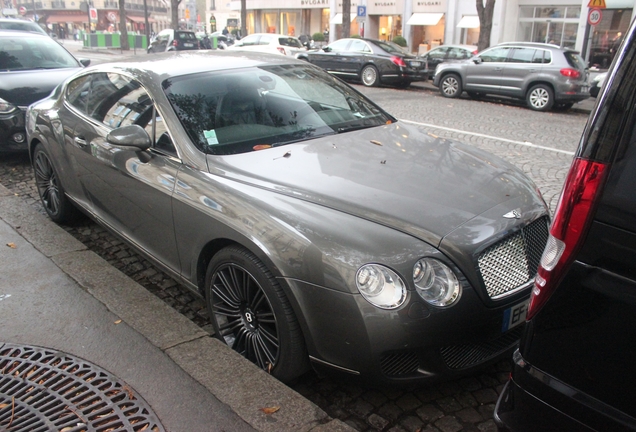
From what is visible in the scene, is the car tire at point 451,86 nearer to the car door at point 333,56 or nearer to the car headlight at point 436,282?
the car door at point 333,56

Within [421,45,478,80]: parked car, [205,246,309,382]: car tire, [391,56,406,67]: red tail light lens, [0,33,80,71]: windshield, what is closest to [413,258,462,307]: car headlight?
[205,246,309,382]: car tire

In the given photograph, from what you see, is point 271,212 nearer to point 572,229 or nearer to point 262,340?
point 262,340

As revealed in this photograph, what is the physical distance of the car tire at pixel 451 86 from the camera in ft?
51.7

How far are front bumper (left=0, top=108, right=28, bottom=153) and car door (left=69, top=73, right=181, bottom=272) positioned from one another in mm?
3069

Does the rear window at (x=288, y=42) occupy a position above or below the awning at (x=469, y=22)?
below

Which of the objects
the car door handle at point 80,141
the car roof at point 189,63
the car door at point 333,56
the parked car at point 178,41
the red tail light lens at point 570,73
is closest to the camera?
the car roof at point 189,63

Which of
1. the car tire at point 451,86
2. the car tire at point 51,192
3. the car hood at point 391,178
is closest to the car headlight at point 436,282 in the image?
the car hood at point 391,178

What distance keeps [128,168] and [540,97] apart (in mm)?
12407

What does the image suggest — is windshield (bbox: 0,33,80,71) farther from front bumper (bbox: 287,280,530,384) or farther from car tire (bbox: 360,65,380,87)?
car tire (bbox: 360,65,380,87)

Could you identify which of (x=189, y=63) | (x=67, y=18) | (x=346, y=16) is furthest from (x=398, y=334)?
(x=67, y=18)

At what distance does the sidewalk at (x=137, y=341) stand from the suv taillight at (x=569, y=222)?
110cm

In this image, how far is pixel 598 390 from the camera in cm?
162

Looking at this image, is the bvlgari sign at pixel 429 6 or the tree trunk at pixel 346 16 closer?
the tree trunk at pixel 346 16

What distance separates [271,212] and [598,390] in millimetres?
1618
